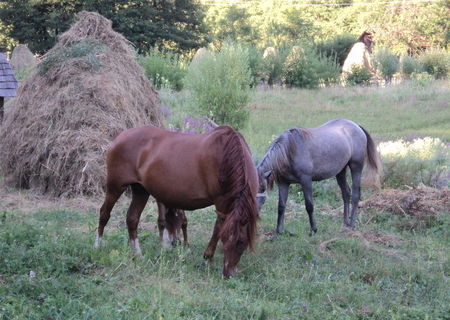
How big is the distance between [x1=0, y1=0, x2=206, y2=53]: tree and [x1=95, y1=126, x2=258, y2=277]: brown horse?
3154cm

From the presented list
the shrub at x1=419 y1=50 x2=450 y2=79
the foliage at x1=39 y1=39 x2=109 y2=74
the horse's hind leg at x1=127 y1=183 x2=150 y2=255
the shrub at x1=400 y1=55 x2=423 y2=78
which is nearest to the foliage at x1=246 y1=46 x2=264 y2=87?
the shrub at x1=400 y1=55 x2=423 y2=78

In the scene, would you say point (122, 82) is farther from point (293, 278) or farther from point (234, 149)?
point (293, 278)

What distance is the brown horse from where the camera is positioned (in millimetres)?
5523

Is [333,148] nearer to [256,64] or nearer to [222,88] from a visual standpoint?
[222,88]

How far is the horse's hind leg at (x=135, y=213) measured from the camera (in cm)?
648

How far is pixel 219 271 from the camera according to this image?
19.5 feet

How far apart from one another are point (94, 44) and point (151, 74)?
506 inches

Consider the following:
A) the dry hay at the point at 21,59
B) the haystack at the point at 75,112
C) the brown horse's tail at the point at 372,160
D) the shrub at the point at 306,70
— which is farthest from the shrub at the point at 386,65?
the brown horse's tail at the point at 372,160

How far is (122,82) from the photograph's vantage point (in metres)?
10.7

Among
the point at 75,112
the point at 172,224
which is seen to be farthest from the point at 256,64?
the point at 172,224

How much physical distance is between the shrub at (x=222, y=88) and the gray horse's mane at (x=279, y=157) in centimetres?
732

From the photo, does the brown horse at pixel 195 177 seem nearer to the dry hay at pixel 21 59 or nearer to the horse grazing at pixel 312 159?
the horse grazing at pixel 312 159

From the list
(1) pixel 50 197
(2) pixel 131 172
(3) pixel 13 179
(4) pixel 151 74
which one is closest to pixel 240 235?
(2) pixel 131 172

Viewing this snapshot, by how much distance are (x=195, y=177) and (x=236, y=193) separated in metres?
0.59
